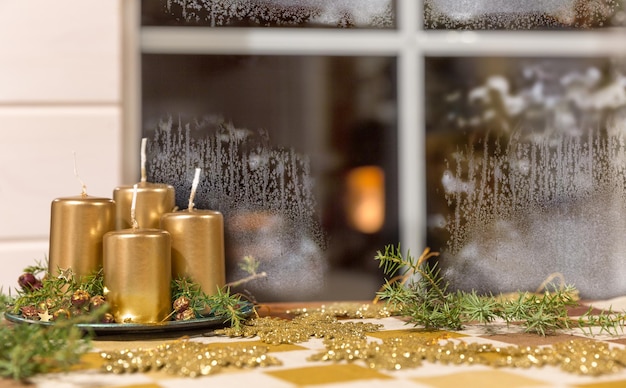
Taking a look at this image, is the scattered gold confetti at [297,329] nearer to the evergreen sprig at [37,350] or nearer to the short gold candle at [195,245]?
the short gold candle at [195,245]

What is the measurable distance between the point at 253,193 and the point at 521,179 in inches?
19.2

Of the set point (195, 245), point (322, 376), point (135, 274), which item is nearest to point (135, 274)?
point (135, 274)

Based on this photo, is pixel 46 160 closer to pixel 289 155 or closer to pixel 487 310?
pixel 289 155

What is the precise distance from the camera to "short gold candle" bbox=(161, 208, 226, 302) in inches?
36.9

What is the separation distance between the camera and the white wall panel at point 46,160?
113 cm

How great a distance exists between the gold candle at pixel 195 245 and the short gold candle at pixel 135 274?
0.22 ft

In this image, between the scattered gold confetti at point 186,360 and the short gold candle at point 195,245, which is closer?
the scattered gold confetti at point 186,360

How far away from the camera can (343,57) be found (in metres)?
1.25

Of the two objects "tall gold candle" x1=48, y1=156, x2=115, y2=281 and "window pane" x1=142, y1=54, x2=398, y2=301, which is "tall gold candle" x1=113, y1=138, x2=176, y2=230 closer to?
"tall gold candle" x1=48, y1=156, x2=115, y2=281

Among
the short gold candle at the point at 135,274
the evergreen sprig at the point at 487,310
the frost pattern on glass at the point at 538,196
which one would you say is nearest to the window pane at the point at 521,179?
the frost pattern on glass at the point at 538,196

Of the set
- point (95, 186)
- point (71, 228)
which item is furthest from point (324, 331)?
point (95, 186)

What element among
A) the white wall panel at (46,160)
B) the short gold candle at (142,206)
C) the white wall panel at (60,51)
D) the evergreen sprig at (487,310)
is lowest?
the evergreen sprig at (487,310)

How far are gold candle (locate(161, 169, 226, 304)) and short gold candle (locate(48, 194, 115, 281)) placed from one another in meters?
0.09

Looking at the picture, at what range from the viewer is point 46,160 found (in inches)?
44.8
